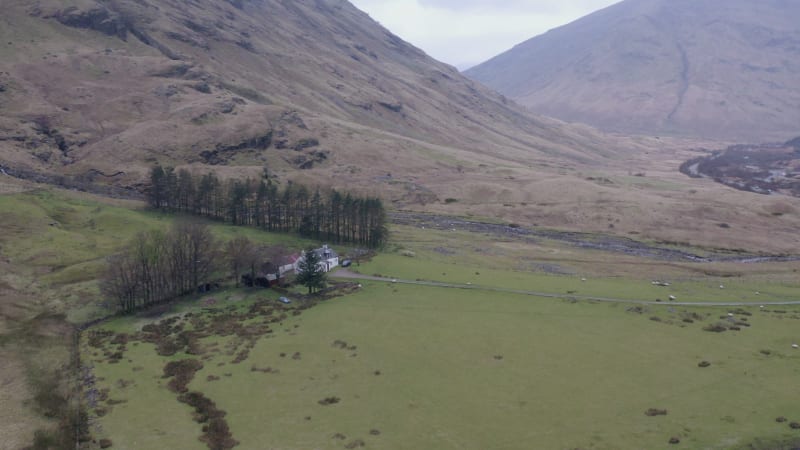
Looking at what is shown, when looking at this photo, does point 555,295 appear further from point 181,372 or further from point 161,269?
point 161,269

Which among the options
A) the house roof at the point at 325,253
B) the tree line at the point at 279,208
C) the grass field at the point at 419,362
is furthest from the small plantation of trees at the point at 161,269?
the tree line at the point at 279,208

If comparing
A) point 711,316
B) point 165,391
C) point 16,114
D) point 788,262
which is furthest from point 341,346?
point 16,114

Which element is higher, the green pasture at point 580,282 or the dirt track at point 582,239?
the dirt track at point 582,239

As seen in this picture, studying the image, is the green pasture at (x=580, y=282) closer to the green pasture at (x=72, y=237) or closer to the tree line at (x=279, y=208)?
A: the tree line at (x=279, y=208)

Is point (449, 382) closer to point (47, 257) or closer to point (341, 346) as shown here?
point (341, 346)

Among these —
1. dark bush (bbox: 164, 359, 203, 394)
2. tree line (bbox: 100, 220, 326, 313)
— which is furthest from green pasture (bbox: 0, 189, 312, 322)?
dark bush (bbox: 164, 359, 203, 394)

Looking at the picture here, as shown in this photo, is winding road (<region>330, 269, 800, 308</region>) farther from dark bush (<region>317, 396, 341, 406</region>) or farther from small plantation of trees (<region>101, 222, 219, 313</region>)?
dark bush (<region>317, 396, 341, 406</region>)
